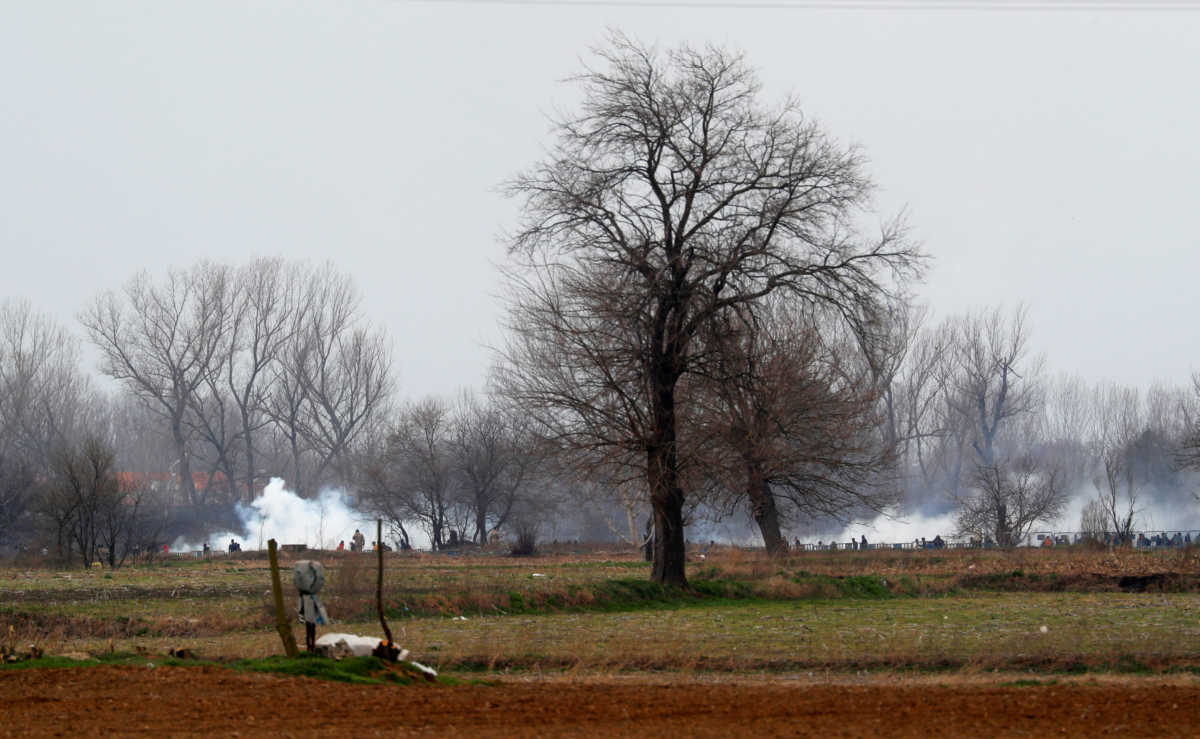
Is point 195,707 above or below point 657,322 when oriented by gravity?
below

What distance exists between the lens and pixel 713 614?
26469 mm

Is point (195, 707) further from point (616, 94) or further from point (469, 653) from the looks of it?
point (616, 94)

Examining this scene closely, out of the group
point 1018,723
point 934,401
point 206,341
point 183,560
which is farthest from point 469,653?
point 934,401

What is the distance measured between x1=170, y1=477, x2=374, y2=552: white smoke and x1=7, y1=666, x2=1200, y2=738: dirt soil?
220ft

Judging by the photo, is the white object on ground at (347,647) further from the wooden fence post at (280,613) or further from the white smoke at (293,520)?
the white smoke at (293,520)

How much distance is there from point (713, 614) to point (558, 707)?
46.4 ft

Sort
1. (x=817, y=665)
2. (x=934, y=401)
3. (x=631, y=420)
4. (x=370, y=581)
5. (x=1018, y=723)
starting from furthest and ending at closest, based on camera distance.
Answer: (x=934, y=401), (x=631, y=420), (x=370, y=581), (x=817, y=665), (x=1018, y=723)

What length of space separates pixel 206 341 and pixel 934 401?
57678 millimetres

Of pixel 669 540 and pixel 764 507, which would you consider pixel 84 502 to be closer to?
pixel 669 540

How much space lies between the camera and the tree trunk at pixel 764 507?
107 feet

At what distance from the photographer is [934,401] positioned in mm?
96500

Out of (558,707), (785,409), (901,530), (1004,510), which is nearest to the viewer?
(558,707)

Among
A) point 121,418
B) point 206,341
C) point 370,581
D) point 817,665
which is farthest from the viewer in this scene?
point 121,418

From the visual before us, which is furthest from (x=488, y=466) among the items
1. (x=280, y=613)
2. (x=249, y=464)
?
(x=280, y=613)
